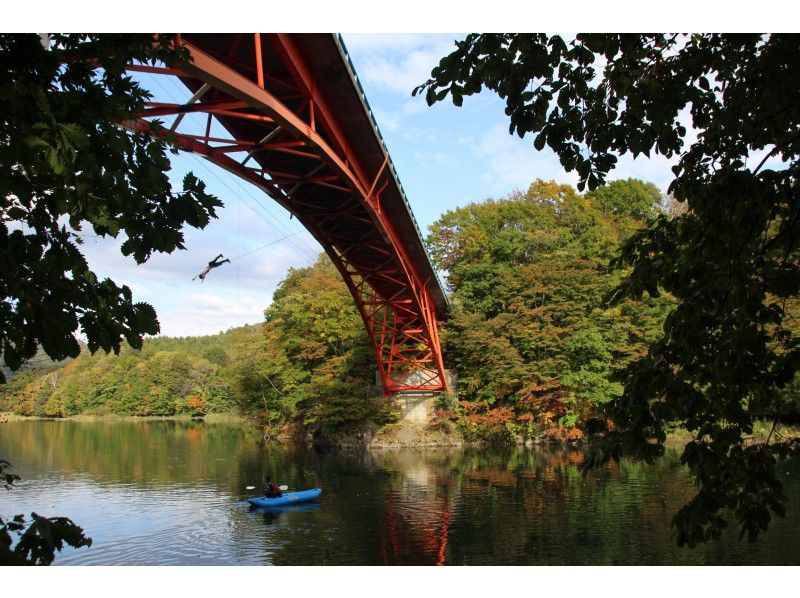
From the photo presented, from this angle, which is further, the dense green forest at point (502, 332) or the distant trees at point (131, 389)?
the distant trees at point (131, 389)

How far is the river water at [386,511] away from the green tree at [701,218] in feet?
6.88

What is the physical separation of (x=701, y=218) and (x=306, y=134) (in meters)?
6.93

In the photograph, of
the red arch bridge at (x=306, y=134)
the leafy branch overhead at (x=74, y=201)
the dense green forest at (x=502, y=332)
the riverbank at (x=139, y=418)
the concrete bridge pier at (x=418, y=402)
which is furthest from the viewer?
the riverbank at (x=139, y=418)

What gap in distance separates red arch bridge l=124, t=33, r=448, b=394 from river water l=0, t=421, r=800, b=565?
6.18 m

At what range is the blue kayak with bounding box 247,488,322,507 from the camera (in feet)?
44.5

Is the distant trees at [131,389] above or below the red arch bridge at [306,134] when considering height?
below

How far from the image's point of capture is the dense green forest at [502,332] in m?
24.8

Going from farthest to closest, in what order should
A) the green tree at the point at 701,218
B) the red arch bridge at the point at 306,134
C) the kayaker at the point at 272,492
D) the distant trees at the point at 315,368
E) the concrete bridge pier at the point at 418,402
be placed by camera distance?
1. the concrete bridge pier at the point at 418,402
2. the distant trees at the point at 315,368
3. the kayaker at the point at 272,492
4. the red arch bridge at the point at 306,134
5. the green tree at the point at 701,218

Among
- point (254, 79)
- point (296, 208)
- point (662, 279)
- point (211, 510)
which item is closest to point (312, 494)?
point (211, 510)

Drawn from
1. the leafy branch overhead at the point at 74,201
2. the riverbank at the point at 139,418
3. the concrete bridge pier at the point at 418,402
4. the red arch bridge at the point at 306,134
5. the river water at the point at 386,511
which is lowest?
the river water at the point at 386,511

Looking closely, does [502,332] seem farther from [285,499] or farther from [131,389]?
[131,389]

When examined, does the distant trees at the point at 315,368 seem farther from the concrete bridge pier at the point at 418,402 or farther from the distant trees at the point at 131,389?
the distant trees at the point at 131,389

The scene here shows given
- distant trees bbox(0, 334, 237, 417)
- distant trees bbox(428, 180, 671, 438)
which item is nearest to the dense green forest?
distant trees bbox(428, 180, 671, 438)

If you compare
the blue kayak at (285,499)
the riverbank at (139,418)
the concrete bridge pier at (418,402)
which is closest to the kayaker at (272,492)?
the blue kayak at (285,499)
